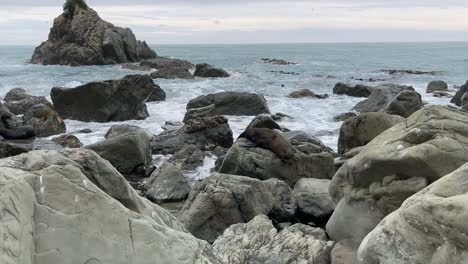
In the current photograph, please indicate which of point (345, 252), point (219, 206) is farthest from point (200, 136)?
point (345, 252)

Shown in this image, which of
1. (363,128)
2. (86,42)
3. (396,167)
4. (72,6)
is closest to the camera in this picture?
(396,167)

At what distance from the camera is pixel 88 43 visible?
178ft

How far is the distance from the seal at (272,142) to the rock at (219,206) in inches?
113

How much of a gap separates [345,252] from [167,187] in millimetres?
5253

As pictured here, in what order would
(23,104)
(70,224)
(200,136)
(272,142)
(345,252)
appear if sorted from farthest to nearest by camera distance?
(23,104) → (200,136) → (272,142) → (345,252) → (70,224)

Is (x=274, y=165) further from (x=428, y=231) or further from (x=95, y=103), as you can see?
(x=95, y=103)

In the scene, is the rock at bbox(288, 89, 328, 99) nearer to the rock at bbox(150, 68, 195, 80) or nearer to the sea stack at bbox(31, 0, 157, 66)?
the rock at bbox(150, 68, 195, 80)

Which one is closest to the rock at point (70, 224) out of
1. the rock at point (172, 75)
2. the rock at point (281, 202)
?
the rock at point (281, 202)

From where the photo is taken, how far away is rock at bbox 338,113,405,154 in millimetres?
13289

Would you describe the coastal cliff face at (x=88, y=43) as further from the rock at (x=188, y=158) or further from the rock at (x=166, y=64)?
the rock at (x=188, y=158)

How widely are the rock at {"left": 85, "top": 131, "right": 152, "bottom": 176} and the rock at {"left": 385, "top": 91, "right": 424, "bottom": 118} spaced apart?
959 cm

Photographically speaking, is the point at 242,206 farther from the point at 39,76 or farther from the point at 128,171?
the point at 39,76

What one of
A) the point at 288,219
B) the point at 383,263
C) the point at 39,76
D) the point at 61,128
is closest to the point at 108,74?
the point at 39,76

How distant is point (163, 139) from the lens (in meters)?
16.2
